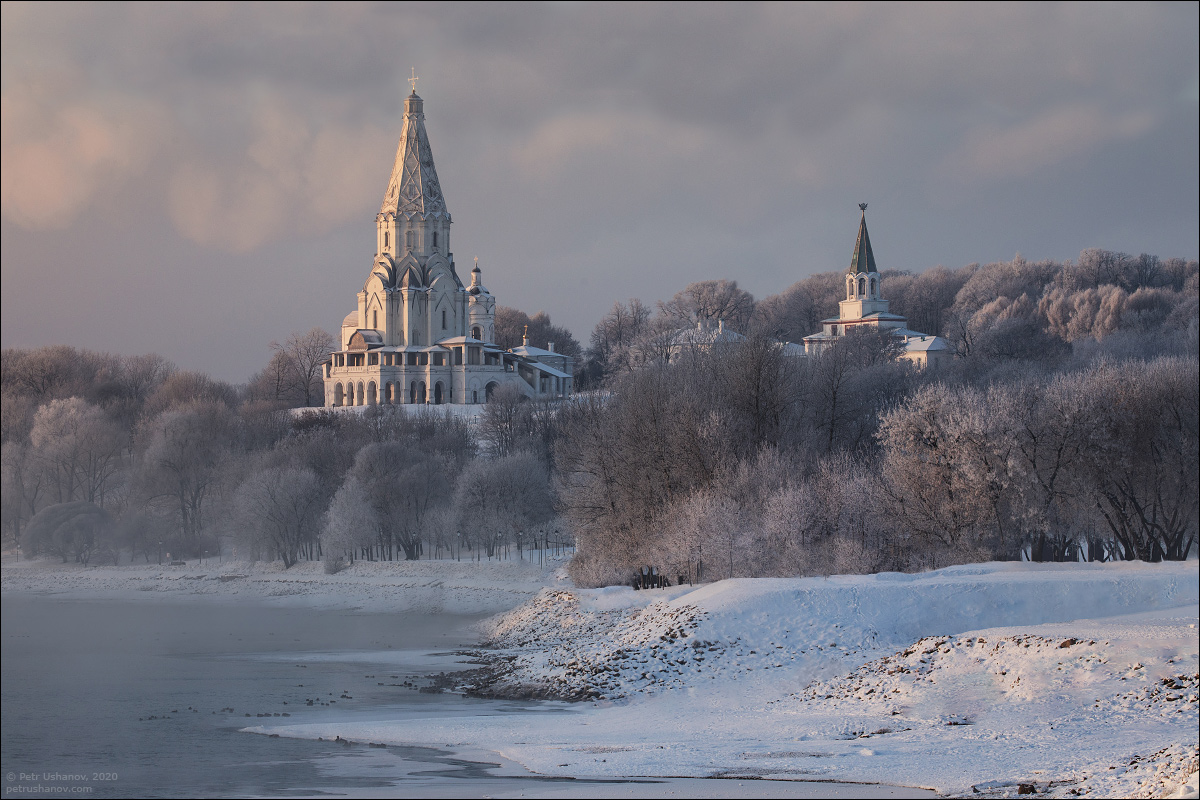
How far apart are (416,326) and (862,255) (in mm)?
35947

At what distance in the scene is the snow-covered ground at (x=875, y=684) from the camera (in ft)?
47.6

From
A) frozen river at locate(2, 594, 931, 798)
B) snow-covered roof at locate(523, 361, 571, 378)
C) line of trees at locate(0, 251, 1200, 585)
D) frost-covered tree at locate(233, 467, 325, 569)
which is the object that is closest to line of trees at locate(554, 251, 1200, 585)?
line of trees at locate(0, 251, 1200, 585)

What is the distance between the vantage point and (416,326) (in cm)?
9262

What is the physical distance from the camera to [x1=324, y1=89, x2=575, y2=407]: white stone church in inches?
3516

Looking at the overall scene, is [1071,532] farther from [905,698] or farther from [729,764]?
[729,764]

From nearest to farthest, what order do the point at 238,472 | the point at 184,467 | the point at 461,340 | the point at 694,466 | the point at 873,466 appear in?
1. the point at 184,467
2. the point at 694,466
3. the point at 873,466
4. the point at 238,472
5. the point at 461,340

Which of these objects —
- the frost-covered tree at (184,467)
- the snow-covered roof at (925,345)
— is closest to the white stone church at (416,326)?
the snow-covered roof at (925,345)

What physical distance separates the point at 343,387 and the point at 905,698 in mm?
76602

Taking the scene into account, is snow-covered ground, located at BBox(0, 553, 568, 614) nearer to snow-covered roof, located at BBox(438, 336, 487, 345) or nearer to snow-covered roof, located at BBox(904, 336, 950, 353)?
snow-covered roof, located at BBox(904, 336, 950, 353)

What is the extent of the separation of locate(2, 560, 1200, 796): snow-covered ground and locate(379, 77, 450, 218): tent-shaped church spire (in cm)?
6775

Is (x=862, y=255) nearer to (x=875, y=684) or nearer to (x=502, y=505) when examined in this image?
(x=502, y=505)

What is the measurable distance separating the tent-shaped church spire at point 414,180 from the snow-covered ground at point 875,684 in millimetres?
67749

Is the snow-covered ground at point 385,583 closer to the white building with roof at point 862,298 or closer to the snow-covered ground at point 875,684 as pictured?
the snow-covered ground at point 875,684

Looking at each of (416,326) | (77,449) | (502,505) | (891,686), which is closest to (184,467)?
(77,449)
